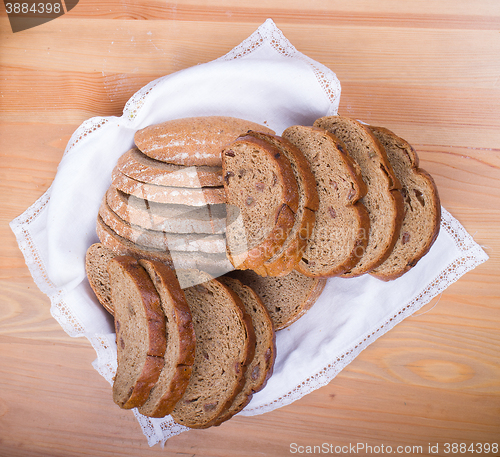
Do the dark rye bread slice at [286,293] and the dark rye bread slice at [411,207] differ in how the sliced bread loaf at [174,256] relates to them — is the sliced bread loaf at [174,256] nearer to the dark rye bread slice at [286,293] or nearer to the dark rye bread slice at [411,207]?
the dark rye bread slice at [286,293]

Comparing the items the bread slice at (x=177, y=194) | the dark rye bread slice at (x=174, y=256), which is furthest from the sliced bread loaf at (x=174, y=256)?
the bread slice at (x=177, y=194)

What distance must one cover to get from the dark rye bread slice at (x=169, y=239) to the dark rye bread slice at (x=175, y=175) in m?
0.23

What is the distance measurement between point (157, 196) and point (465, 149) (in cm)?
166

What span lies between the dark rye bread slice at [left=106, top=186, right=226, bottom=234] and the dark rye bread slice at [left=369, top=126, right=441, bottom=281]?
2.72 feet

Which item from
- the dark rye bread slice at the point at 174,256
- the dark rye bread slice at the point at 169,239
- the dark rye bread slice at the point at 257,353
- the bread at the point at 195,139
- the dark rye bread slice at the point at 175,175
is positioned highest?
the bread at the point at 195,139

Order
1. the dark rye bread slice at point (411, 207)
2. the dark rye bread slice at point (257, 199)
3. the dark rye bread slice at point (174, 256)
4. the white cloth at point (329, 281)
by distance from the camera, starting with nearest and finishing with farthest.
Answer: the dark rye bread slice at point (257, 199), the dark rye bread slice at point (411, 207), the dark rye bread slice at point (174, 256), the white cloth at point (329, 281)

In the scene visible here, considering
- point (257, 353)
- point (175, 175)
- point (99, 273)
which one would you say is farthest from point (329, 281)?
point (99, 273)

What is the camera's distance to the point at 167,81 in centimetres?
181

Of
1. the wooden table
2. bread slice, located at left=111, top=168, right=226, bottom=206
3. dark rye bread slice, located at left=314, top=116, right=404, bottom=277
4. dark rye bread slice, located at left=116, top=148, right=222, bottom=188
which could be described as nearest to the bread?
dark rye bread slice, located at left=116, top=148, right=222, bottom=188

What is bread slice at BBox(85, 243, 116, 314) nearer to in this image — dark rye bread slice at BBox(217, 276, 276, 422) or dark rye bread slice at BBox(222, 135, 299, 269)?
dark rye bread slice at BBox(217, 276, 276, 422)

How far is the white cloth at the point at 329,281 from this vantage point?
1.81m

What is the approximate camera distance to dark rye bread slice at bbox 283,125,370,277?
1.46 m

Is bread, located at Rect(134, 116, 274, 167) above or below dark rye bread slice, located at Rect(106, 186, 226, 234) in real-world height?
above

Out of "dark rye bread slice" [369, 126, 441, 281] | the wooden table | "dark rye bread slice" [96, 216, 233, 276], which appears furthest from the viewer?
the wooden table
